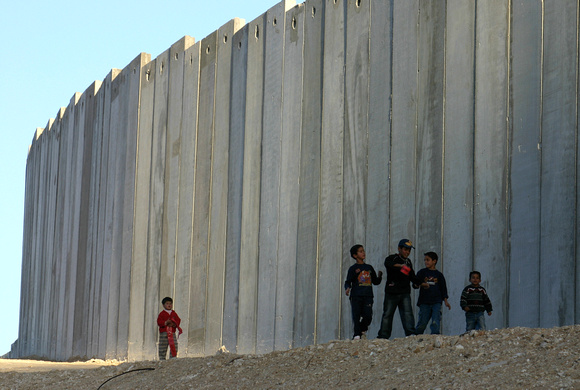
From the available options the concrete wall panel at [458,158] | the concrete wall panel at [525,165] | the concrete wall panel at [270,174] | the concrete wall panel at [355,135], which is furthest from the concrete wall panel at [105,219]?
the concrete wall panel at [525,165]

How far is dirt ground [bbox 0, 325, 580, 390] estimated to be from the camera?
5219 mm

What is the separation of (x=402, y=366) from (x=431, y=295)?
2.25 m

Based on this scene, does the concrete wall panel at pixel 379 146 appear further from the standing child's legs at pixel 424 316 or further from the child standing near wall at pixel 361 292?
the standing child's legs at pixel 424 316

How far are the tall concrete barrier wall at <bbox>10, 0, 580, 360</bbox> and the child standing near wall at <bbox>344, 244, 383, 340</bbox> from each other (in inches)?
17.2

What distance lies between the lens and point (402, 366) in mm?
5895

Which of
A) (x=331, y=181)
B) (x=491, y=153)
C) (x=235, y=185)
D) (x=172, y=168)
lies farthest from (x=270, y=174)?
(x=491, y=153)

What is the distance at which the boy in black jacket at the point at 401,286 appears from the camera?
827 cm

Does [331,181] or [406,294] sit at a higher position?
[331,181]

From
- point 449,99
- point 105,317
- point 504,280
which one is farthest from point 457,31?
→ point 105,317

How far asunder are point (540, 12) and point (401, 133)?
183 cm

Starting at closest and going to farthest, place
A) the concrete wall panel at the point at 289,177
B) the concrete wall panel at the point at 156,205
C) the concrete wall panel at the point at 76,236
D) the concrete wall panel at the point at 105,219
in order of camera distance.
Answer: the concrete wall panel at the point at 289,177
the concrete wall panel at the point at 156,205
the concrete wall panel at the point at 105,219
the concrete wall panel at the point at 76,236

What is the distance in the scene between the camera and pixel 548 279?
7434 mm

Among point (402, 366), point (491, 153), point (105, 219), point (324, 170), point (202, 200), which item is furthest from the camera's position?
point (105, 219)

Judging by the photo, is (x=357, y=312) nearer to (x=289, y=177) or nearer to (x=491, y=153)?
(x=491, y=153)
